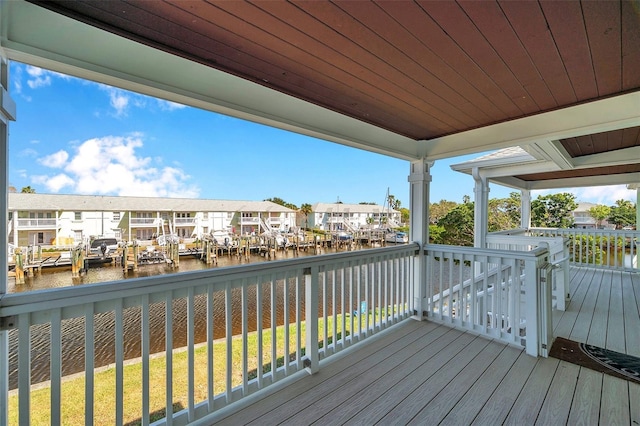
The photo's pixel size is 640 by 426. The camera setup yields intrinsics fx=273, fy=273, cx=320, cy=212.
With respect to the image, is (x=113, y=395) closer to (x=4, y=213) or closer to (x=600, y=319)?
(x=4, y=213)

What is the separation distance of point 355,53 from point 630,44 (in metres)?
1.43

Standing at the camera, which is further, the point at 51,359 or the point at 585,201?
the point at 585,201

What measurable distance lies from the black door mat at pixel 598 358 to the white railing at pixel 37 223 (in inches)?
145

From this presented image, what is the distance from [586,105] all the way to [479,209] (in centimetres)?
332

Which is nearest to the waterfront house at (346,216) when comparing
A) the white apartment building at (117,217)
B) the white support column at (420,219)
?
the white apartment building at (117,217)

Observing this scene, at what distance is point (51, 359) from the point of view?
4.28ft

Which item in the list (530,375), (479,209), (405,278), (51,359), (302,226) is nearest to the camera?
(51,359)

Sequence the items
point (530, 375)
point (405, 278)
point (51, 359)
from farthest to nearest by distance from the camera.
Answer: point (405, 278), point (530, 375), point (51, 359)

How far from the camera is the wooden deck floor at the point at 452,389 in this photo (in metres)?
1.76

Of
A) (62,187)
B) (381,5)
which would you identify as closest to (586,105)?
(381,5)

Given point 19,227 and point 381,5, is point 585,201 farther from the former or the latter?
point 19,227

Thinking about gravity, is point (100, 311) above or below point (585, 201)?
below

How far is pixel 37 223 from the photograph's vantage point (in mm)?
1115

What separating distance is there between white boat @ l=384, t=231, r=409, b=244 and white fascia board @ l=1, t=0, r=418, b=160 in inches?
42.7
